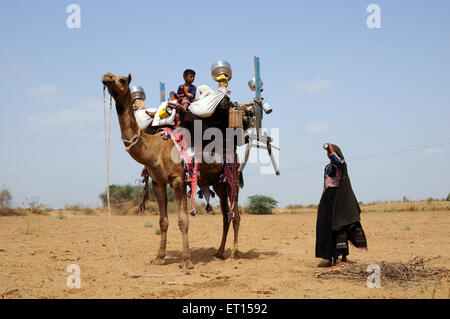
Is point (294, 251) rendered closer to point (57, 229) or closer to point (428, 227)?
point (428, 227)

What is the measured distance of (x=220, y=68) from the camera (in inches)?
333

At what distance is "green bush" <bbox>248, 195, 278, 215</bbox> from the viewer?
2427cm

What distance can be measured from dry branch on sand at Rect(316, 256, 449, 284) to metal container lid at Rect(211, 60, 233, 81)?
451cm

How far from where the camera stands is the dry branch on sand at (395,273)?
616cm

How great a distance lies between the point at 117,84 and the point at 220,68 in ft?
7.96

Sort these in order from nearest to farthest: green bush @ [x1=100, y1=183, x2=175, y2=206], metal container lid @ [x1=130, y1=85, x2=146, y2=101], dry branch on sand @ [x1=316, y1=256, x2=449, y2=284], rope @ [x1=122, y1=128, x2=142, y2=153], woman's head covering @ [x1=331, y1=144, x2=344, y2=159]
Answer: dry branch on sand @ [x1=316, y1=256, x2=449, y2=284] → rope @ [x1=122, y1=128, x2=142, y2=153] → woman's head covering @ [x1=331, y1=144, x2=344, y2=159] → metal container lid @ [x1=130, y1=85, x2=146, y2=101] → green bush @ [x1=100, y1=183, x2=175, y2=206]

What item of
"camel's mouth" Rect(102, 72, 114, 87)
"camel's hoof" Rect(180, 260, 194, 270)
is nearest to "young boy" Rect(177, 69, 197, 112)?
"camel's mouth" Rect(102, 72, 114, 87)

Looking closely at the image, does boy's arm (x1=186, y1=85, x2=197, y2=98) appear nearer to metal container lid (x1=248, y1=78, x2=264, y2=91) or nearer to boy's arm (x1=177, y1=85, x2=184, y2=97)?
boy's arm (x1=177, y1=85, x2=184, y2=97)

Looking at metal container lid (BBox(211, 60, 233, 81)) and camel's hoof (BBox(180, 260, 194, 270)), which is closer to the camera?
camel's hoof (BBox(180, 260, 194, 270))

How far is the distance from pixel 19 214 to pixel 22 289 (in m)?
13.7

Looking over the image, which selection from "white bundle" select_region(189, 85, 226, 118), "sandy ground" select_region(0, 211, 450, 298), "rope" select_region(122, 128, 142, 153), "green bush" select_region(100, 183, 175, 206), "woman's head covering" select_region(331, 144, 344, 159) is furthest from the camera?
"green bush" select_region(100, 183, 175, 206)

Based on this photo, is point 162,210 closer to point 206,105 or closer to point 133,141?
point 133,141

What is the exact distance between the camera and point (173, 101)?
8211mm
